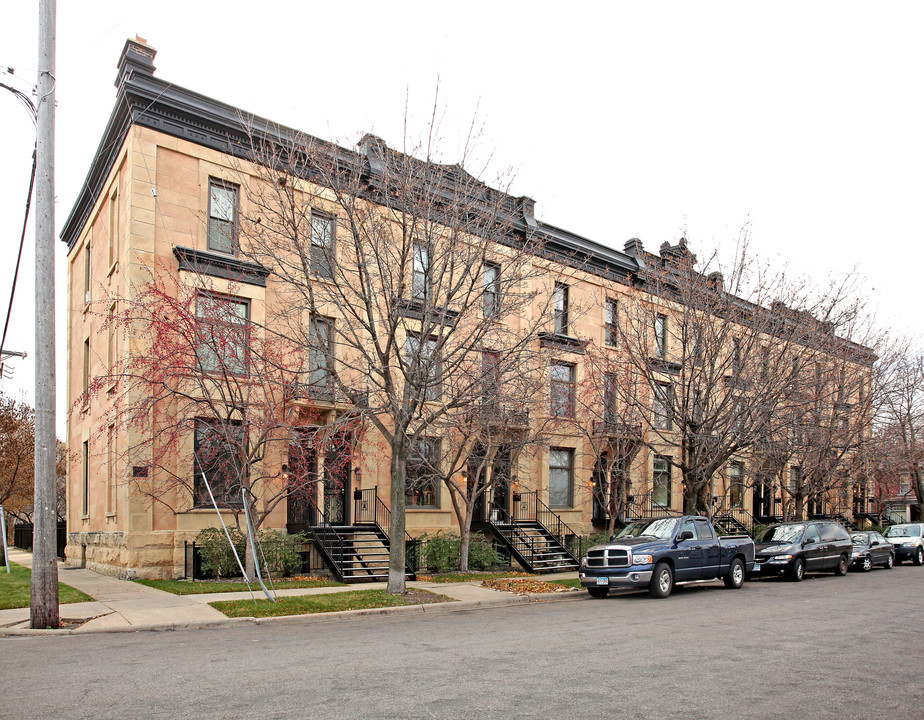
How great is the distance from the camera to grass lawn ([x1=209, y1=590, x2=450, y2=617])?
13.7m

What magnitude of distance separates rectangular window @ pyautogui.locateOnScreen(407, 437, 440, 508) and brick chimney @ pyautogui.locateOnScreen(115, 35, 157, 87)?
38.1ft

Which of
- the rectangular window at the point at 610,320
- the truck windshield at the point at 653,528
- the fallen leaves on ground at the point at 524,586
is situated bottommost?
the fallen leaves on ground at the point at 524,586

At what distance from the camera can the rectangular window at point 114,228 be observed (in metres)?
20.5

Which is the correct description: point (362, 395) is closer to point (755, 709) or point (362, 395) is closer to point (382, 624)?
point (382, 624)

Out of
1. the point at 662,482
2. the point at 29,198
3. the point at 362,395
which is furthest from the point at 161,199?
the point at 662,482

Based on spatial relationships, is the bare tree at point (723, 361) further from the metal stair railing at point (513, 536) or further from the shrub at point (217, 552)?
the shrub at point (217, 552)

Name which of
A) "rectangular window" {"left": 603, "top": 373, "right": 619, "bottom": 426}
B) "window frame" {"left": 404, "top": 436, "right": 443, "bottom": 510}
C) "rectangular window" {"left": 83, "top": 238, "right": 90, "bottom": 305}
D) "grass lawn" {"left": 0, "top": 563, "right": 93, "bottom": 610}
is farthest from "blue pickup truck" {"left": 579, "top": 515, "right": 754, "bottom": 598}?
"rectangular window" {"left": 83, "top": 238, "right": 90, "bottom": 305}

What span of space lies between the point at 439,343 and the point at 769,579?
523 inches

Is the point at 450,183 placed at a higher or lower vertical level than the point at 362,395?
higher

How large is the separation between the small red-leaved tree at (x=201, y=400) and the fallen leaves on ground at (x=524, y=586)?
505 centimetres

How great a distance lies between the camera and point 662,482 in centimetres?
3238

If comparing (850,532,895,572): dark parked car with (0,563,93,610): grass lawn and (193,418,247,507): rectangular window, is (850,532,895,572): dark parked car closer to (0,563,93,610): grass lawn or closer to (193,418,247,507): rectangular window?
(193,418,247,507): rectangular window

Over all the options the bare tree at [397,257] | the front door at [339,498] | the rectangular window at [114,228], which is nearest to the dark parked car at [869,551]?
the bare tree at [397,257]

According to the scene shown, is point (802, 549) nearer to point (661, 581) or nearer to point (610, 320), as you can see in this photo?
point (661, 581)
